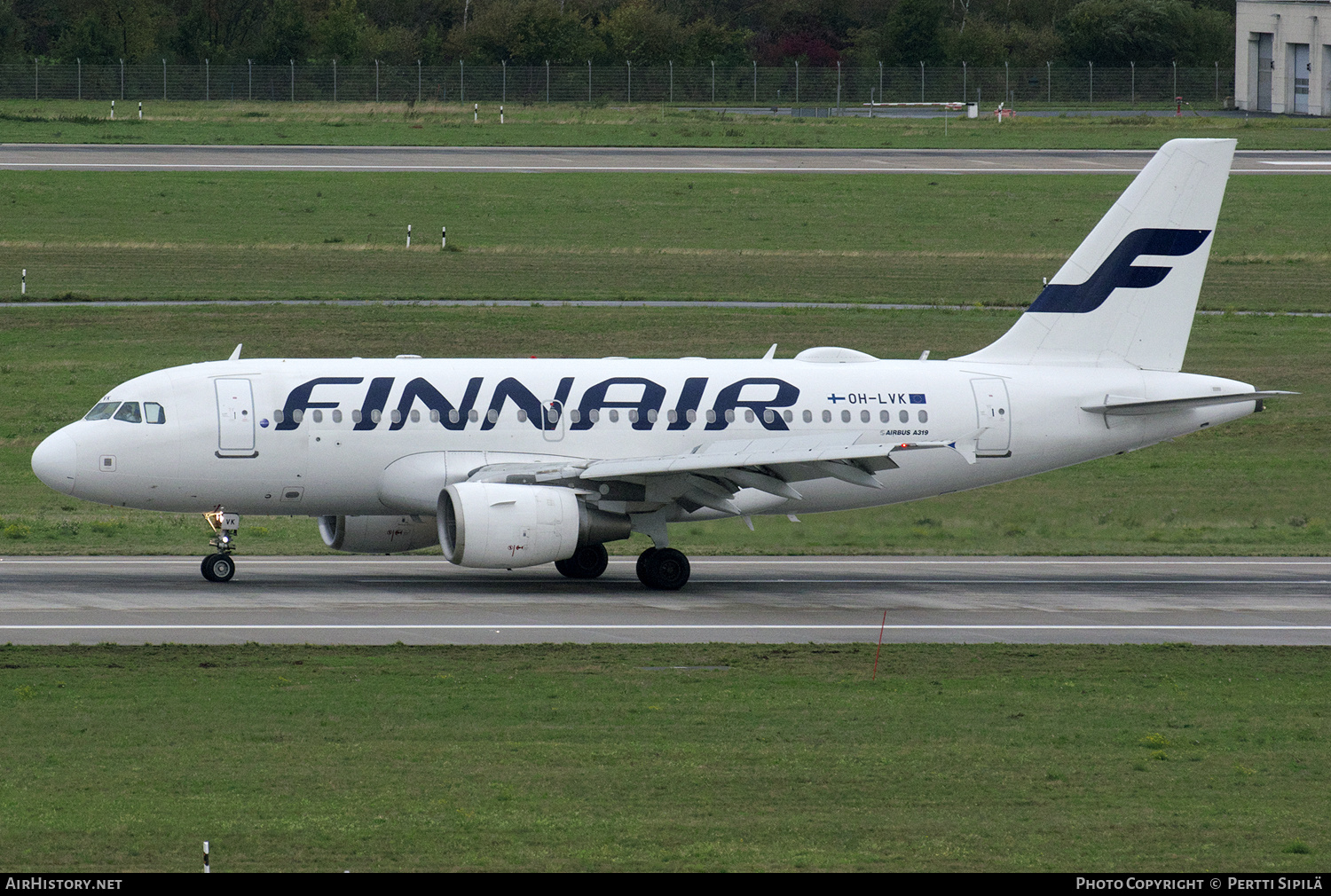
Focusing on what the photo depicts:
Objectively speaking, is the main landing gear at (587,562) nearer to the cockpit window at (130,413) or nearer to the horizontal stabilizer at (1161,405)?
the cockpit window at (130,413)

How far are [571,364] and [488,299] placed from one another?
32.4 meters

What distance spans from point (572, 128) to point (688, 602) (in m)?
83.2

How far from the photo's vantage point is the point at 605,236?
3174 inches

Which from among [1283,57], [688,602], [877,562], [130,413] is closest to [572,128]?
[1283,57]

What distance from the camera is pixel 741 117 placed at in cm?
11994

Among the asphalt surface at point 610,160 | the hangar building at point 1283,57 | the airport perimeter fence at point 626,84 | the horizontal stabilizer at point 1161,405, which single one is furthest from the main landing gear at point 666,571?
the hangar building at point 1283,57

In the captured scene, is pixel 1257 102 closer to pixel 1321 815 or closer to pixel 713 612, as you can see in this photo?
pixel 713 612

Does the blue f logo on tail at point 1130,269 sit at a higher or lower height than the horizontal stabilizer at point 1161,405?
higher

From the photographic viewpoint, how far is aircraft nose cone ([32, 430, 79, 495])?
108 ft

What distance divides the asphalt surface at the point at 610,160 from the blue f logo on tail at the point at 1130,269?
2218 inches

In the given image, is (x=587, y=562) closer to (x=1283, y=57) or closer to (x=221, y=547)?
(x=221, y=547)

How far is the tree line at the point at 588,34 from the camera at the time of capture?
134 metres

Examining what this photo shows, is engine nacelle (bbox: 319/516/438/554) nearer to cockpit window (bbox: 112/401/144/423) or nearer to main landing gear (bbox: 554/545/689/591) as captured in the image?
main landing gear (bbox: 554/545/689/591)

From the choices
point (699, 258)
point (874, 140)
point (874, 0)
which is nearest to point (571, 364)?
point (699, 258)
